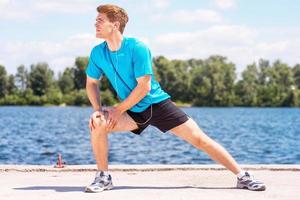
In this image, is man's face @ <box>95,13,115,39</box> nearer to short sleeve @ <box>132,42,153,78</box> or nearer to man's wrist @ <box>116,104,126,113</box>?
short sleeve @ <box>132,42,153,78</box>

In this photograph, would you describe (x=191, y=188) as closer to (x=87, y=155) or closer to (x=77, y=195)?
(x=77, y=195)

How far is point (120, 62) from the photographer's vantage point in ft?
20.8

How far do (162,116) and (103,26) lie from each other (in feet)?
3.56

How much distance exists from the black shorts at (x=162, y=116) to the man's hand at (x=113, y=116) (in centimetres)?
17

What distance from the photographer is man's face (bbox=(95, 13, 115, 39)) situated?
6.36 meters

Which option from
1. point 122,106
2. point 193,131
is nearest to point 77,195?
point 122,106

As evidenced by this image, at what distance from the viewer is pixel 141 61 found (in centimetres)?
625

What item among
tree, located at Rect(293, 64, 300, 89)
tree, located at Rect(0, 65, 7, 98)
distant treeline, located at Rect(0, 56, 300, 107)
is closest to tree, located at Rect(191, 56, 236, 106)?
distant treeline, located at Rect(0, 56, 300, 107)

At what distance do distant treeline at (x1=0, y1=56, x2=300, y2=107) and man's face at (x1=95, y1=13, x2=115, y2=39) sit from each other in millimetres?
108917

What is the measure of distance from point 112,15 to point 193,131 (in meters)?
1.44

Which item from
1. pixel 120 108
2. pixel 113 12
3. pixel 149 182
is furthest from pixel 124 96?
pixel 149 182

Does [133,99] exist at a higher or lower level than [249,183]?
higher

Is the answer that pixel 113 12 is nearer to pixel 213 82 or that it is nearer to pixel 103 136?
pixel 103 136

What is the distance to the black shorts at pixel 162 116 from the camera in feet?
21.2
